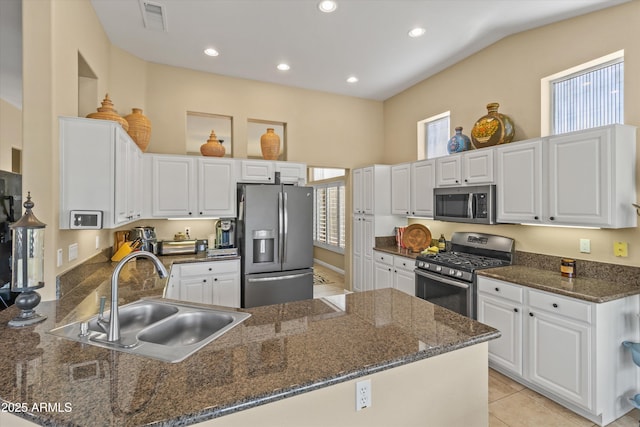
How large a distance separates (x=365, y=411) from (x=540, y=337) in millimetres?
1963

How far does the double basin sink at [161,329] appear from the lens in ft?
4.07

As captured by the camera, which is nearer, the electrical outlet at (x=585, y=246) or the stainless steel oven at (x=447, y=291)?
the electrical outlet at (x=585, y=246)

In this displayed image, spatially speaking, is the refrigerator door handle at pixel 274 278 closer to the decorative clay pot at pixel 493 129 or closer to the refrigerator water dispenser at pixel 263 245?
the refrigerator water dispenser at pixel 263 245

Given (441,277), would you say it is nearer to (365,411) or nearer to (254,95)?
(365,411)

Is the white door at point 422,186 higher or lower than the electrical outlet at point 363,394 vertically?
higher

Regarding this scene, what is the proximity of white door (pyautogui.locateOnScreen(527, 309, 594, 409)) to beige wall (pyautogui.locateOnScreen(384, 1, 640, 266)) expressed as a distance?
0.77 meters

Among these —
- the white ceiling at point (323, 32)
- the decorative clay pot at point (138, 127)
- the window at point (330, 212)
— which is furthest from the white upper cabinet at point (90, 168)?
the window at point (330, 212)

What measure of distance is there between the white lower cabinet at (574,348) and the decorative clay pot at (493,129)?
A: 1461 millimetres

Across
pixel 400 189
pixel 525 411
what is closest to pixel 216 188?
pixel 400 189

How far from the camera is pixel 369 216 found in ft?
15.4

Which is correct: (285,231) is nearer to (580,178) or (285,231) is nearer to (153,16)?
(153,16)

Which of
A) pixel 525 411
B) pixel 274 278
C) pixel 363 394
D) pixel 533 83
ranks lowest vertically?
pixel 525 411

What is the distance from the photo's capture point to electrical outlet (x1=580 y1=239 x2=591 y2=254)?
263cm

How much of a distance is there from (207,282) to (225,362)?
261 cm
